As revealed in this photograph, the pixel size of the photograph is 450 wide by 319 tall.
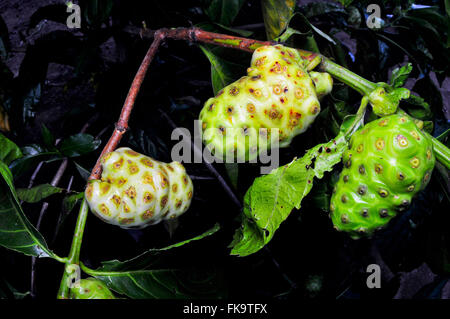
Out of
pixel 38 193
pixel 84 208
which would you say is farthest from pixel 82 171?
pixel 84 208

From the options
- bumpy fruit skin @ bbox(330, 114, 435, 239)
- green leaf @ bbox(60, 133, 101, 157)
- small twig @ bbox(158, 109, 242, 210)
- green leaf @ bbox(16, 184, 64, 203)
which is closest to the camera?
bumpy fruit skin @ bbox(330, 114, 435, 239)

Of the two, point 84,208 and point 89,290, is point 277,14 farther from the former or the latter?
point 89,290

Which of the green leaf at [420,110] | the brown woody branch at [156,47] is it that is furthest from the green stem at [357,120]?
the green leaf at [420,110]

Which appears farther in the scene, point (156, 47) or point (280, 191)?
point (156, 47)

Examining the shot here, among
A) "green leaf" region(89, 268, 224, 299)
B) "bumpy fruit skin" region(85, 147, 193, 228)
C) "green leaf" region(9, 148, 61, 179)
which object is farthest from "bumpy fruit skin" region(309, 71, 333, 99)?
"green leaf" region(9, 148, 61, 179)

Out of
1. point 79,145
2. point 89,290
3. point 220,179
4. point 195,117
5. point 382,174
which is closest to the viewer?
point 382,174

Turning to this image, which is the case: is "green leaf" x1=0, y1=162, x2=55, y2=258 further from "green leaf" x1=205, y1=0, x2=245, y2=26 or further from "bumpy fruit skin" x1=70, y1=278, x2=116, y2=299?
"green leaf" x1=205, y1=0, x2=245, y2=26
